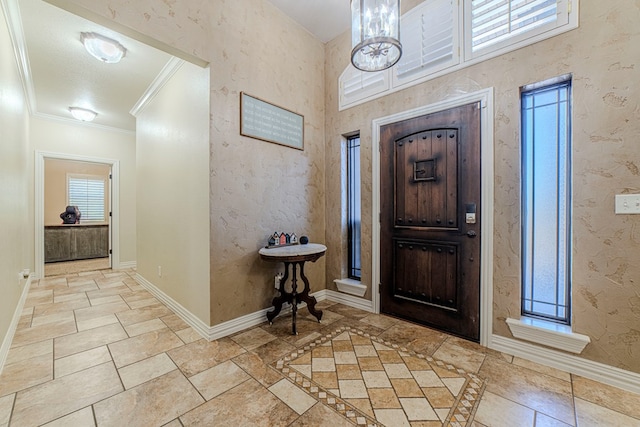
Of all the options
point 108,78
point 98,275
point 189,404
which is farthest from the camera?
point 98,275

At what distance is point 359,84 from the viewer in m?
3.02

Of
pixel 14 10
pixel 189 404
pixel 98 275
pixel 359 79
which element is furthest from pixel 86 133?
pixel 189 404

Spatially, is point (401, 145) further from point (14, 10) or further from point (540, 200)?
point (14, 10)

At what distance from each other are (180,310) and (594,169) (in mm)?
3814

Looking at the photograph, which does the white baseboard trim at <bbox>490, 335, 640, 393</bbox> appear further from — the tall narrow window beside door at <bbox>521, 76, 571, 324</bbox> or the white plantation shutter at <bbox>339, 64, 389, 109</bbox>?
the white plantation shutter at <bbox>339, 64, 389, 109</bbox>

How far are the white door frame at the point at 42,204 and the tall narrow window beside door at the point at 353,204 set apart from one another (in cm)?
487

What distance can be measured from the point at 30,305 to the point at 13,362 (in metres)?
1.71

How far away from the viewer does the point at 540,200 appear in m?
2.05

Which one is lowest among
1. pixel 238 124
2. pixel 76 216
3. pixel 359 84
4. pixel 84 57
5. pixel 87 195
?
pixel 76 216

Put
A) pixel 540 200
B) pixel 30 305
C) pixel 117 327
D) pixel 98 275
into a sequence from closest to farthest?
pixel 540 200 → pixel 117 327 → pixel 30 305 → pixel 98 275

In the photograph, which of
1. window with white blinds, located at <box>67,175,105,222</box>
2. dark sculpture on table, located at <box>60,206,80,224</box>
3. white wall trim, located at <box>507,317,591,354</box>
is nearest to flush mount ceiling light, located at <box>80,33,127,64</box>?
white wall trim, located at <box>507,317,591,354</box>

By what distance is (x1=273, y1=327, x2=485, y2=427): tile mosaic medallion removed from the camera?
143cm

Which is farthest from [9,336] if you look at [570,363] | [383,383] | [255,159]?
[570,363]

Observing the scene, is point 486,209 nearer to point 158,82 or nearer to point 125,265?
point 158,82
